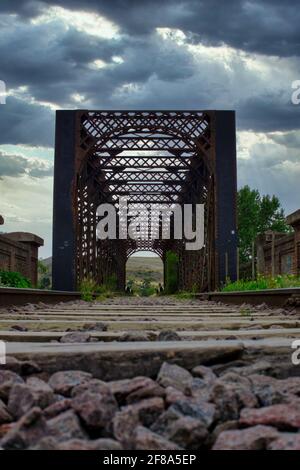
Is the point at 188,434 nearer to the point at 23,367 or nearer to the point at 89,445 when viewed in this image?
the point at 89,445

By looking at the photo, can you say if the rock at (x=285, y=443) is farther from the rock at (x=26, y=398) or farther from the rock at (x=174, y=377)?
the rock at (x=26, y=398)

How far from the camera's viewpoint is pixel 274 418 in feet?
4.80

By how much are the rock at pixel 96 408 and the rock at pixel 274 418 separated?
35cm

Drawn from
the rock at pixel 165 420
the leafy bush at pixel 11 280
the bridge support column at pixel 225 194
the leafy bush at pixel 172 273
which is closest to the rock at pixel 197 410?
the rock at pixel 165 420

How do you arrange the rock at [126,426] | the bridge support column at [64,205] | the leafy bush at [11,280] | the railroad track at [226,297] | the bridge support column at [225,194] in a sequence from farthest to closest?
the bridge support column at [64,205] < the bridge support column at [225,194] < the leafy bush at [11,280] < the railroad track at [226,297] < the rock at [126,426]

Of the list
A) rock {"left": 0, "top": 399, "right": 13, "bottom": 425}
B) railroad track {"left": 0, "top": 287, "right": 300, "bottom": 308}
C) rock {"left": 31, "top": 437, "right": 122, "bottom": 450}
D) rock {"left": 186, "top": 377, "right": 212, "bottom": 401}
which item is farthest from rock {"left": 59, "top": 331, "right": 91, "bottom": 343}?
railroad track {"left": 0, "top": 287, "right": 300, "bottom": 308}

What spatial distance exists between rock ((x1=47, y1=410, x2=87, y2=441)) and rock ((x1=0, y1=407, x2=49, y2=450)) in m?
0.02

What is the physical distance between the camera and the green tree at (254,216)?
43.4 meters

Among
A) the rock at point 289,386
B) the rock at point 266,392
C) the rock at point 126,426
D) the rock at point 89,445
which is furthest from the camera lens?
the rock at point 289,386

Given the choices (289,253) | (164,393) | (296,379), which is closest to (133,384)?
(164,393)

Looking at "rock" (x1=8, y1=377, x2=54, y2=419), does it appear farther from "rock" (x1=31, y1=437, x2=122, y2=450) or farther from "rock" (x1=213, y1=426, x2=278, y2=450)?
"rock" (x1=213, y1=426, x2=278, y2=450)

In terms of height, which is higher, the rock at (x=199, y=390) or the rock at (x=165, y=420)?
the rock at (x=199, y=390)

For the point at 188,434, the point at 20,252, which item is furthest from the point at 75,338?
the point at 20,252

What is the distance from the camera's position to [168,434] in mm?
1403
